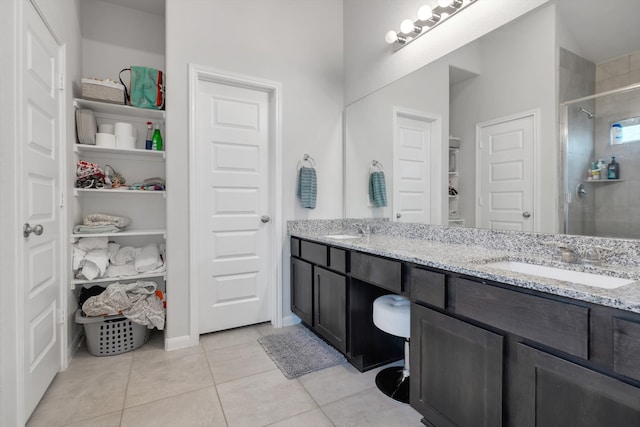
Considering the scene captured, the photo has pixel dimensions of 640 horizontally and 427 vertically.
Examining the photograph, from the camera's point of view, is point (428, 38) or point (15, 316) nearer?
point (15, 316)

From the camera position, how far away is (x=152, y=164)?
8.78 ft

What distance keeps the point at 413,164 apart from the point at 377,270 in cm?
100

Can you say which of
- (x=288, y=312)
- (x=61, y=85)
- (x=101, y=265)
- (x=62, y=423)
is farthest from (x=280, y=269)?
(x=61, y=85)

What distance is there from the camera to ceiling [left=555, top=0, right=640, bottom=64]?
126cm

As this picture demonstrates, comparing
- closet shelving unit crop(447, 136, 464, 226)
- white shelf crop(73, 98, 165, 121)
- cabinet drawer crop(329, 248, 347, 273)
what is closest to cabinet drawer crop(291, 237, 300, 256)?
cabinet drawer crop(329, 248, 347, 273)

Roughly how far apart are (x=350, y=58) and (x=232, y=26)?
1.06m

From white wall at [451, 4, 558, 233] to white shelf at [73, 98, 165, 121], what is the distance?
2175mm

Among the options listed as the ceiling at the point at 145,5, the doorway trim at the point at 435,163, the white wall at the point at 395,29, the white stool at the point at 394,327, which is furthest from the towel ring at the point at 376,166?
the ceiling at the point at 145,5

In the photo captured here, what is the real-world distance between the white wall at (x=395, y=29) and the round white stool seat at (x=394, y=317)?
1.60m

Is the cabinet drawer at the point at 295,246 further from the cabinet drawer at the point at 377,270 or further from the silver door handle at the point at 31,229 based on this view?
the silver door handle at the point at 31,229

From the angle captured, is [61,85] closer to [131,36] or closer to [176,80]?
[176,80]

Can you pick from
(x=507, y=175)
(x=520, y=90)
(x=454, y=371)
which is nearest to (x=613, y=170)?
(x=507, y=175)

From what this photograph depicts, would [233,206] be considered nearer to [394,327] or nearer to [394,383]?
[394,327]

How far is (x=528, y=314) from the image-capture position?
100 centimetres
